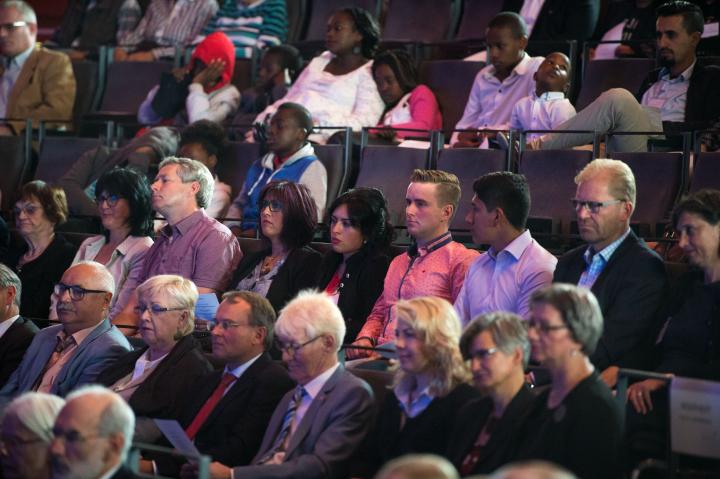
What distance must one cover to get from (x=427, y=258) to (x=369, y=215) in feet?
1.07

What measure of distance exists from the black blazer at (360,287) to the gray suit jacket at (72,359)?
792mm

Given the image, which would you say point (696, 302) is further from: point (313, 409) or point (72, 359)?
point (72, 359)

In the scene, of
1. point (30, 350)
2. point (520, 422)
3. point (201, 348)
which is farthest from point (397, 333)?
point (30, 350)

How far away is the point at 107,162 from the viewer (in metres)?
6.08

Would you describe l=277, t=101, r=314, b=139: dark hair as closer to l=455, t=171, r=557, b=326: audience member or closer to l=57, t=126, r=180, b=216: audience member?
l=57, t=126, r=180, b=216: audience member

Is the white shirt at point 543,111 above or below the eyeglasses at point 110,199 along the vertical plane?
above

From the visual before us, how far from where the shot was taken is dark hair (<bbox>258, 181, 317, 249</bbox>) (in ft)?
15.2

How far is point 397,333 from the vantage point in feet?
10.6

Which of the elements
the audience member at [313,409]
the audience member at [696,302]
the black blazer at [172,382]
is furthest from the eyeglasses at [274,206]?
the audience member at [696,302]

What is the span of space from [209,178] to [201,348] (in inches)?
42.9

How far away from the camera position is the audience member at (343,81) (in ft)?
20.1

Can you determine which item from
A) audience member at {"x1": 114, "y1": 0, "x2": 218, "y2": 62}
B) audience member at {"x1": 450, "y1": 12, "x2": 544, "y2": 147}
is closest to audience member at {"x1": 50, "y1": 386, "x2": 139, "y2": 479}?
audience member at {"x1": 450, "y1": 12, "x2": 544, "y2": 147}

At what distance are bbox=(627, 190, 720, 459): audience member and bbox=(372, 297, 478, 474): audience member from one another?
508mm

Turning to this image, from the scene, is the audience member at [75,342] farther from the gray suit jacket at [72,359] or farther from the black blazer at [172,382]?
the black blazer at [172,382]
